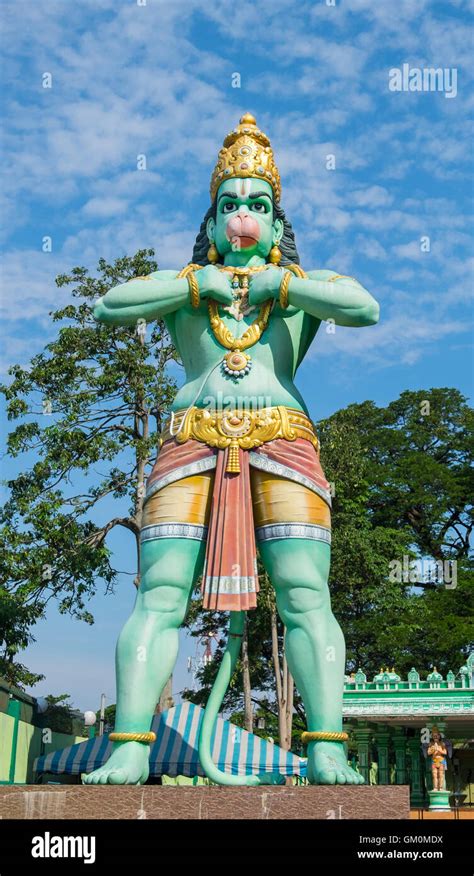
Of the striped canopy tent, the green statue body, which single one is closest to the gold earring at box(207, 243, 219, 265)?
the green statue body

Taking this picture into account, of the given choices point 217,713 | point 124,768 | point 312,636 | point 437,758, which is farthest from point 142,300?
point 437,758

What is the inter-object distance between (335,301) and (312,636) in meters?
2.20

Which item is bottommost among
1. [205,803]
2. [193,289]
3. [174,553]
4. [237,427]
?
[205,803]

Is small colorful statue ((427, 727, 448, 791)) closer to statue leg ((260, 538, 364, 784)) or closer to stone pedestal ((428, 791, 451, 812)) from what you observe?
stone pedestal ((428, 791, 451, 812))

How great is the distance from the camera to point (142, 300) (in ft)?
22.4

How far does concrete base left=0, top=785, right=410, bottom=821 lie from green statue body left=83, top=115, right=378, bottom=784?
0.37 m

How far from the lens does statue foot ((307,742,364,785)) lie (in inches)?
227

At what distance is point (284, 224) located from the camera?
25.0ft

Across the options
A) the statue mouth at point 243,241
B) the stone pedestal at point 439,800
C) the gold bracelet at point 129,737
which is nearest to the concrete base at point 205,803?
the gold bracelet at point 129,737

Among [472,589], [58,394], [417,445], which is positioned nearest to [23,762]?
[58,394]

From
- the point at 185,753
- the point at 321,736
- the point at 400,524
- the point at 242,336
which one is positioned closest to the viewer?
the point at 321,736

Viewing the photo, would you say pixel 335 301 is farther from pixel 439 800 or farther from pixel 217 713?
pixel 439 800
